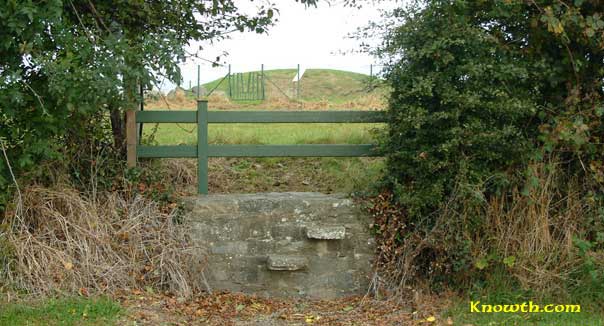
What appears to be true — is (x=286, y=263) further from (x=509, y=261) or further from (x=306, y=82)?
(x=306, y=82)

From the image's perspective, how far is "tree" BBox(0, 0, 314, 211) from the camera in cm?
623

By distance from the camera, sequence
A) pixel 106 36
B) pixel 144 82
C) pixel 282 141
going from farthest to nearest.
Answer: pixel 282 141 → pixel 106 36 → pixel 144 82

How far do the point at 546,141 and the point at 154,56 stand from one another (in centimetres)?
394

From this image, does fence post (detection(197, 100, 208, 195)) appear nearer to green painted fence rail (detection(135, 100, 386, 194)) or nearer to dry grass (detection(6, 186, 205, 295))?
green painted fence rail (detection(135, 100, 386, 194))

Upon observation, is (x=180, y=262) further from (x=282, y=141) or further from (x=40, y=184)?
(x=282, y=141)

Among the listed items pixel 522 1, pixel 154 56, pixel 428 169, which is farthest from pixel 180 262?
pixel 522 1

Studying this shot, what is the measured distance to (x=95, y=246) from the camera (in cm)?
689

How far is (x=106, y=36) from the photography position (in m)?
7.09

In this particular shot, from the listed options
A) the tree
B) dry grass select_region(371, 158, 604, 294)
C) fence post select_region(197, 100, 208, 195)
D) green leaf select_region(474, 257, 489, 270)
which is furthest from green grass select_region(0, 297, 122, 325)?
green leaf select_region(474, 257, 489, 270)

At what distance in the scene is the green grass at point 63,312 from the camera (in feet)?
19.4

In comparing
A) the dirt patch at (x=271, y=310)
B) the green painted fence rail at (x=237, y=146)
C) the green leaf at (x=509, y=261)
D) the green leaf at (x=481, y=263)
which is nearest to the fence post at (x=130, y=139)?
the green painted fence rail at (x=237, y=146)

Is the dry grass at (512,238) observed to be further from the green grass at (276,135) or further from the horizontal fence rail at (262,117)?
the green grass at (276,135)

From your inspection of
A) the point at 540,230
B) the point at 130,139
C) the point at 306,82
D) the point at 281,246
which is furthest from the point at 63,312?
the point at 306,82

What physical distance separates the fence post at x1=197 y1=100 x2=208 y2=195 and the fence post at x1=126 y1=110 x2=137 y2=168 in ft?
2.34
